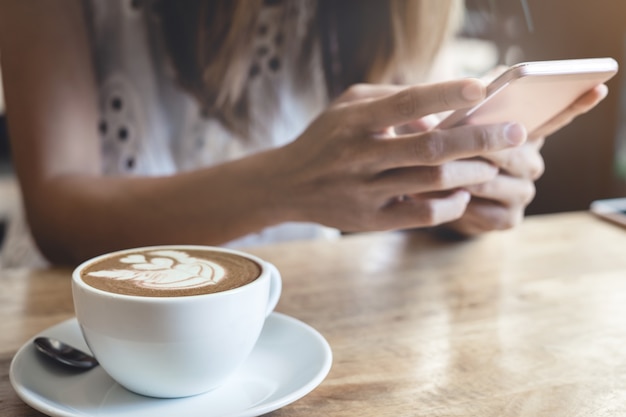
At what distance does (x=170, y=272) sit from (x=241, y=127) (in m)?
0.76

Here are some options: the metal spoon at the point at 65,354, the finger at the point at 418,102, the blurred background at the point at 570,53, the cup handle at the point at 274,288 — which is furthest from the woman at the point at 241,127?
the blurred background at the point at 570,53

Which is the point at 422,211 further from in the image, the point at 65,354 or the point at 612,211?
the point at 612,211

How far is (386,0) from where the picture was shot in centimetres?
120

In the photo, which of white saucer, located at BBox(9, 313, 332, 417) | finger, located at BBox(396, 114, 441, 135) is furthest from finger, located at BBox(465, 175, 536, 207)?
white saucer, located at BBox(9, 313, 332, 417)

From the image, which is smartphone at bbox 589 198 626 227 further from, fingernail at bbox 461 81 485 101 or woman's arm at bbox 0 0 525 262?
fingernail at bbox 461 81 485 101

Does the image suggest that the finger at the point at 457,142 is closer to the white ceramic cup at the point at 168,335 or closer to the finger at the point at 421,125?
the finger at the point at 421,125

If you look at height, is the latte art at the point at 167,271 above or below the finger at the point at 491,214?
above

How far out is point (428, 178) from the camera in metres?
0.69

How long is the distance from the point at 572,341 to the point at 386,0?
0.78 m

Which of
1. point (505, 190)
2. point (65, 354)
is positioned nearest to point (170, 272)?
point (65, 354)

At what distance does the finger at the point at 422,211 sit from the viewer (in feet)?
2.41

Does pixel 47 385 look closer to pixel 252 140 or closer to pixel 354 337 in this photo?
Result: pixel 354 337

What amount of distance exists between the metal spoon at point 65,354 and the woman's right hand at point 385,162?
31 cm

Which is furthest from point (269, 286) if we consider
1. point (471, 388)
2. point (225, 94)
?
point (225, 94)
